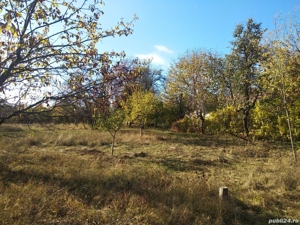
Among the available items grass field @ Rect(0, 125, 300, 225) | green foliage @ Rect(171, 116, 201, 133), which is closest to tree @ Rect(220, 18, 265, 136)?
green foliage @ Rect(171, 116, 201, 133)

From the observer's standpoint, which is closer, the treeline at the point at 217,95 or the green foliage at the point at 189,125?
the treeline at the point at 217,95

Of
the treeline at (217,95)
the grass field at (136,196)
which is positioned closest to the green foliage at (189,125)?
the treeline at (217,95)

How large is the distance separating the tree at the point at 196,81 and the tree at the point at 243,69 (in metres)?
2.24

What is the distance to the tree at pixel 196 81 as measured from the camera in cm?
2103

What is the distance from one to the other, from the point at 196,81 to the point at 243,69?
6.43 meters

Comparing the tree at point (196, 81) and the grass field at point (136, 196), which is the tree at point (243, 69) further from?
the grass field at point (136, 196)

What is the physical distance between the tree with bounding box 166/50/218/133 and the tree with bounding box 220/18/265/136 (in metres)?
2.24

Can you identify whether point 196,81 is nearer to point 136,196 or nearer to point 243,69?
point 243,69

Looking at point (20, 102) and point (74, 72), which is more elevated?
point (74, 72)

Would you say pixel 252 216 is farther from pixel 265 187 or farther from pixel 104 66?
pixel 104 66

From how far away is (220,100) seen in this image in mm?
19594

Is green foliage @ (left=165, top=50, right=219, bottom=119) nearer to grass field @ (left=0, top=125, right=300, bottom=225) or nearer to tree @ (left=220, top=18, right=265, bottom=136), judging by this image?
tree @ (left=220, top=18, right=265, bottom=136)

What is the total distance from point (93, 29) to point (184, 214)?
416cm

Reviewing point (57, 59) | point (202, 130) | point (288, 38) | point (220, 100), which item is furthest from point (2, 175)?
point (202, 130)
